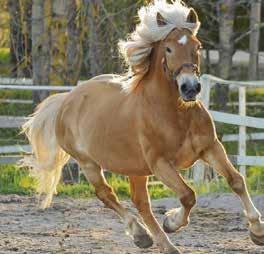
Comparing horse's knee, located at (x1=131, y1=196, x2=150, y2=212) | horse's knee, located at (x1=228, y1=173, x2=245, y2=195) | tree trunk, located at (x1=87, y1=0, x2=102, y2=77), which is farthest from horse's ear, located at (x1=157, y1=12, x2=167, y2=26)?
tree trunk, located at (x1=87, y1=0, x2=102, y2=77)

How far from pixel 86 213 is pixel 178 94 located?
3.11 metres

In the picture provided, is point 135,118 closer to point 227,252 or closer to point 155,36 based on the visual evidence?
point 155,36

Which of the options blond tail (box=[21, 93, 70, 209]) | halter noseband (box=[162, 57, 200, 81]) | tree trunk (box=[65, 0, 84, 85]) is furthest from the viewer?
tree trunk (box=[65, 0, 84, 85])

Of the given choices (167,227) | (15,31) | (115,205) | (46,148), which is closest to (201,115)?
(167,227)

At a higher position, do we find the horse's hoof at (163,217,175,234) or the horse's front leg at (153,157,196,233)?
the horse's front leg at (153,157,196,233)

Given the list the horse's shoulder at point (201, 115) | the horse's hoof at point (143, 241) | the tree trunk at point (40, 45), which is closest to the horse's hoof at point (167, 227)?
the horse's hoof at point (143, 241)

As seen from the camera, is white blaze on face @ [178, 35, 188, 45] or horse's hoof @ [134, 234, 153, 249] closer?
white blaze on face @ [178, 35, 188, 45]

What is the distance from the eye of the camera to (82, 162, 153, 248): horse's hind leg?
8102 mm

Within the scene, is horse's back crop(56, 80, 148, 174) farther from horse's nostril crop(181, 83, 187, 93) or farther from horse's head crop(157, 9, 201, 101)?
horse's nostril crop(181, 83, 187, 93)

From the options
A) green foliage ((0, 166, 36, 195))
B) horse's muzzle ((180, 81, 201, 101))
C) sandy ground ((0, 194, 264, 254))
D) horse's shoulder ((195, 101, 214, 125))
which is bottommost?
green foliage ((0, 166, 36, 195))

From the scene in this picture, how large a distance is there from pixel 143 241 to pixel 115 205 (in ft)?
2.41

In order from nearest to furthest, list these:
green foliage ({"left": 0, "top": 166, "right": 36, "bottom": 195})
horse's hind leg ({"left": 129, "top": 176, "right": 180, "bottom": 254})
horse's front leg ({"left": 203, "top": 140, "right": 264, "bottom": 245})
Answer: horse's front leg ({"left": 203, "top": 140, "right": 264, "bottom": 245}) → horse's hind leg ({"left": 129, "top": 176, "right": 180, "bottom": 254}) → green foliage ({"left": 0, "top": 166, "right": 36, "bottom": 195})

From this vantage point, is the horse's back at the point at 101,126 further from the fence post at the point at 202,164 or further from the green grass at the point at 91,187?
the fence post at the point at 202,164

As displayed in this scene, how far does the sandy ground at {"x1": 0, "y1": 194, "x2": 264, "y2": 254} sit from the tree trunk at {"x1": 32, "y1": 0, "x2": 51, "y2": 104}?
10.6ft
